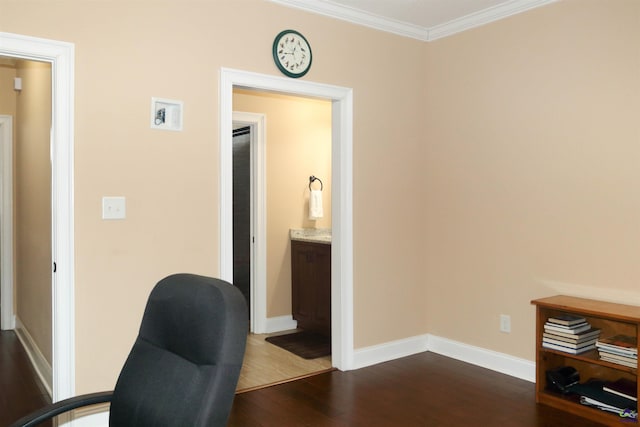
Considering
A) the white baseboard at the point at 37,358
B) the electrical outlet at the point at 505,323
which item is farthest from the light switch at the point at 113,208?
the electrical outlet at the point at 505,323

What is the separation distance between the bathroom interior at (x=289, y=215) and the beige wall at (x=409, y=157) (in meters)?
0.93

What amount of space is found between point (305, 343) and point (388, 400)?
4.69 ft

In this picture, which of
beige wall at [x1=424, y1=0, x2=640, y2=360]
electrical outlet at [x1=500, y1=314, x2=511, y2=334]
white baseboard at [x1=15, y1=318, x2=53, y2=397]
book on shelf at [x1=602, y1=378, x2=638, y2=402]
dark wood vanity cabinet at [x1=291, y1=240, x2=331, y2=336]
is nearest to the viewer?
book on shelf at [x1=602, y1=378, x2=638, y2=402]

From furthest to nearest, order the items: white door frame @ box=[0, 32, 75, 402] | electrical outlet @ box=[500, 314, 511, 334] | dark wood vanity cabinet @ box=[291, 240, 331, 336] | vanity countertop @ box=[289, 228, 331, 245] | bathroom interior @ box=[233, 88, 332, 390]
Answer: vanity countertop @ box=[289, 228, 331, 245] → bathroom interior @ box=[233, 88, 332, 390] → dark wood vanity cabinet @ box=[291, 240, 331, 336] → electrical outlet @ box=[500, 314, 511, 334] → white door frame @ box=[0, 32, 75, 402]

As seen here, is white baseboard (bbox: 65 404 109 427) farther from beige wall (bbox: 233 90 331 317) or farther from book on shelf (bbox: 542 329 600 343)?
book on shelf (bbox: 542 329 600 343)

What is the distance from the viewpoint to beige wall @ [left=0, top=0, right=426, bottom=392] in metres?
2.80

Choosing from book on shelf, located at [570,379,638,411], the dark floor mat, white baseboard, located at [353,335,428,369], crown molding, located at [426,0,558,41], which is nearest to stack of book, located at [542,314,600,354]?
book on shelf, located at [570,379,638,411]

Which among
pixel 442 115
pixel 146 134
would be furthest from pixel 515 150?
pixel 146 134

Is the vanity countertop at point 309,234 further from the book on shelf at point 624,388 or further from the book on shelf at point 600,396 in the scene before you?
the book on shelf at point 624,388

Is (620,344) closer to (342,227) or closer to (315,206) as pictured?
(342,227)

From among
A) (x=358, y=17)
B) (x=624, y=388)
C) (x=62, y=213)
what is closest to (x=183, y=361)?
(x=62, y=213)

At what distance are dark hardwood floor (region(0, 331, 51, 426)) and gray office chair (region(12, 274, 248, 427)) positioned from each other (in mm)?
1846

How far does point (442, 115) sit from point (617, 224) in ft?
5.23

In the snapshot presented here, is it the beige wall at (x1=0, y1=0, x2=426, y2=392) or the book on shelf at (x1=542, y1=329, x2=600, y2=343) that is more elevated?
the beige wall at (x1=0, y1=0, x2=426, y2=392)
